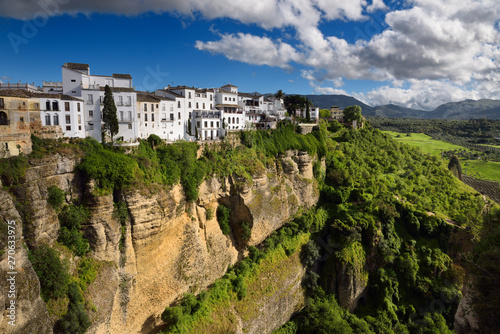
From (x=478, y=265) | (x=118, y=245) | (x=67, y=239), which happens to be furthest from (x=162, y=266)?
(x=478, y=265)

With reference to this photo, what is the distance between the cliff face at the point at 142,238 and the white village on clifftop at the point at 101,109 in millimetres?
3779

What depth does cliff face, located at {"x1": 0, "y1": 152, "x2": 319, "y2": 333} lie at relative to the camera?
54.3ft

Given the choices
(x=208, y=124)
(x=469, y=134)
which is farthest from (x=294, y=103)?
(x=469, y=134)

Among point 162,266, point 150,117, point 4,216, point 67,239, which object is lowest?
point 162,266

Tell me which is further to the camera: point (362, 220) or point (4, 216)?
point (362, 220)

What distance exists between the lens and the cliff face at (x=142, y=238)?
16562mm

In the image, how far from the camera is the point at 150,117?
29.8 metres

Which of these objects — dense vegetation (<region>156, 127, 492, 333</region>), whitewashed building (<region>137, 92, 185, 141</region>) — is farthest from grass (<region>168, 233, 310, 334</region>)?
whitewashed building (<region>137, 92, 185, 141</region>)

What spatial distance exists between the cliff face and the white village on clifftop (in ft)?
12.4

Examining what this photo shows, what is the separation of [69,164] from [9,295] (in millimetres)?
8206

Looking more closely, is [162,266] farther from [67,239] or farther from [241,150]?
[241,150]

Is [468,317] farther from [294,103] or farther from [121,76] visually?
[294,103]

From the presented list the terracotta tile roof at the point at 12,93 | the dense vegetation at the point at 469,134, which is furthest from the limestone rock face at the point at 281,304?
the dense vegetation at the point at 469,134

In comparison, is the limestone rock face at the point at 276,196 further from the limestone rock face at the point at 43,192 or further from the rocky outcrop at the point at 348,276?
the limestone rock face at the point at 43,192
